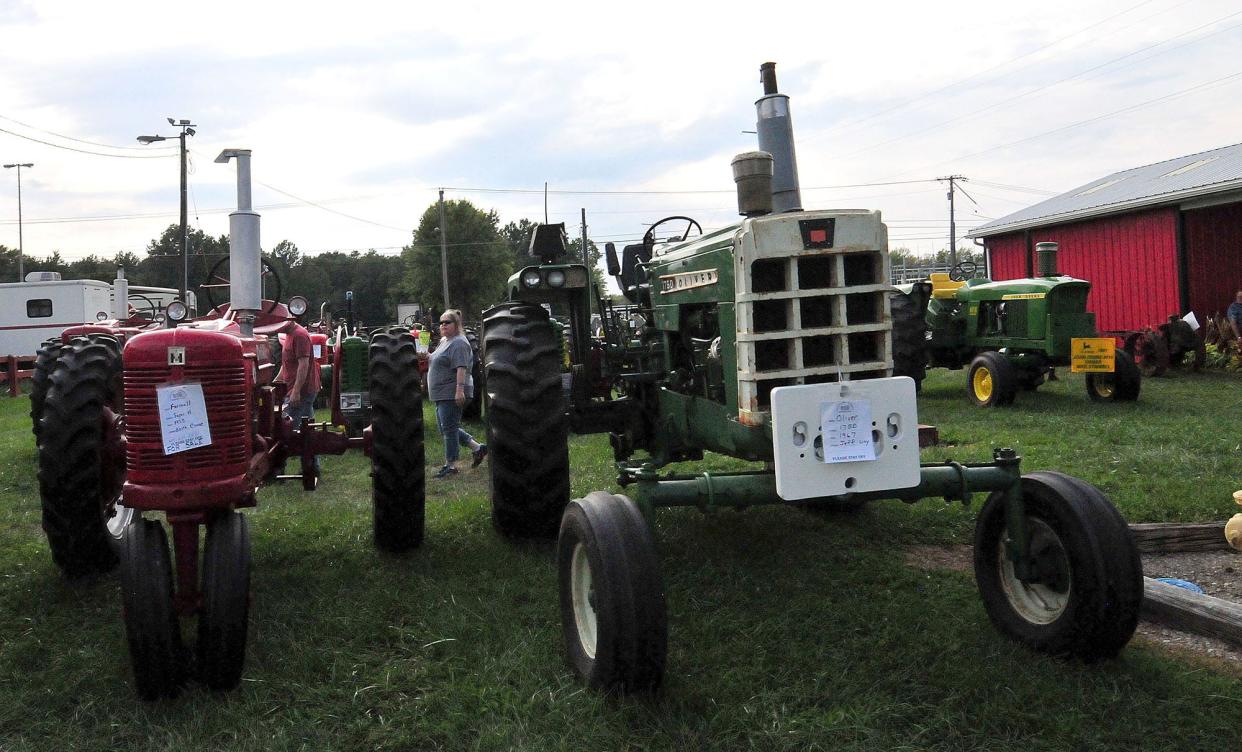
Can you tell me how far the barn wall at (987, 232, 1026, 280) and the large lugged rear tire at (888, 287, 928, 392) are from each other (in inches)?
374

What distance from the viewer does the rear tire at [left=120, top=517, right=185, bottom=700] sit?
3.29m

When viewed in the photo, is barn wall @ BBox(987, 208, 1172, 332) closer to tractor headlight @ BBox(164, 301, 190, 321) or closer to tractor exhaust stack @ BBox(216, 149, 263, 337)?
tractor headlight @ BBox(164, 301, 190, 321)

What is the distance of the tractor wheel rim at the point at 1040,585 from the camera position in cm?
351

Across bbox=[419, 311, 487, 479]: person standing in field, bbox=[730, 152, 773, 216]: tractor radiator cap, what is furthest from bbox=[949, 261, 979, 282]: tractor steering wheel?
bbox=[730, 152, 773, 216]: tractor radiator cap

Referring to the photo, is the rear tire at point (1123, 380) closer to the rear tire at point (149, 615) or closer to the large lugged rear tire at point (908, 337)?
the large lugged rear tire at point (908, 337)

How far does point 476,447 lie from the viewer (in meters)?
8.50

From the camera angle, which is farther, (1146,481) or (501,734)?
(1146,481)

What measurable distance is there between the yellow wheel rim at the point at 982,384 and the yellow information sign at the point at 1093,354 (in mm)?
976

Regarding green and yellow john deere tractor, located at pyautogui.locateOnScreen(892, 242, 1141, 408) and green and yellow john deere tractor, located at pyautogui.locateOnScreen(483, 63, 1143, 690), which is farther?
green and yellow john deere tractor, located at pyautogui.locateOnScreen(892, 242, 1141, 408)

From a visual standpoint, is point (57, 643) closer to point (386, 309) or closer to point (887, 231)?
point (887, 231)

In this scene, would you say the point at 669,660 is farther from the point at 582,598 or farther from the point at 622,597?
the point at 622,597

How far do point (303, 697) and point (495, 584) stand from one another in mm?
1256

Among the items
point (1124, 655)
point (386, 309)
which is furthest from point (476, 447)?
point (386, 309)

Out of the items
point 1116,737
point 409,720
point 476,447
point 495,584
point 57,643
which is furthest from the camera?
point 476,447
